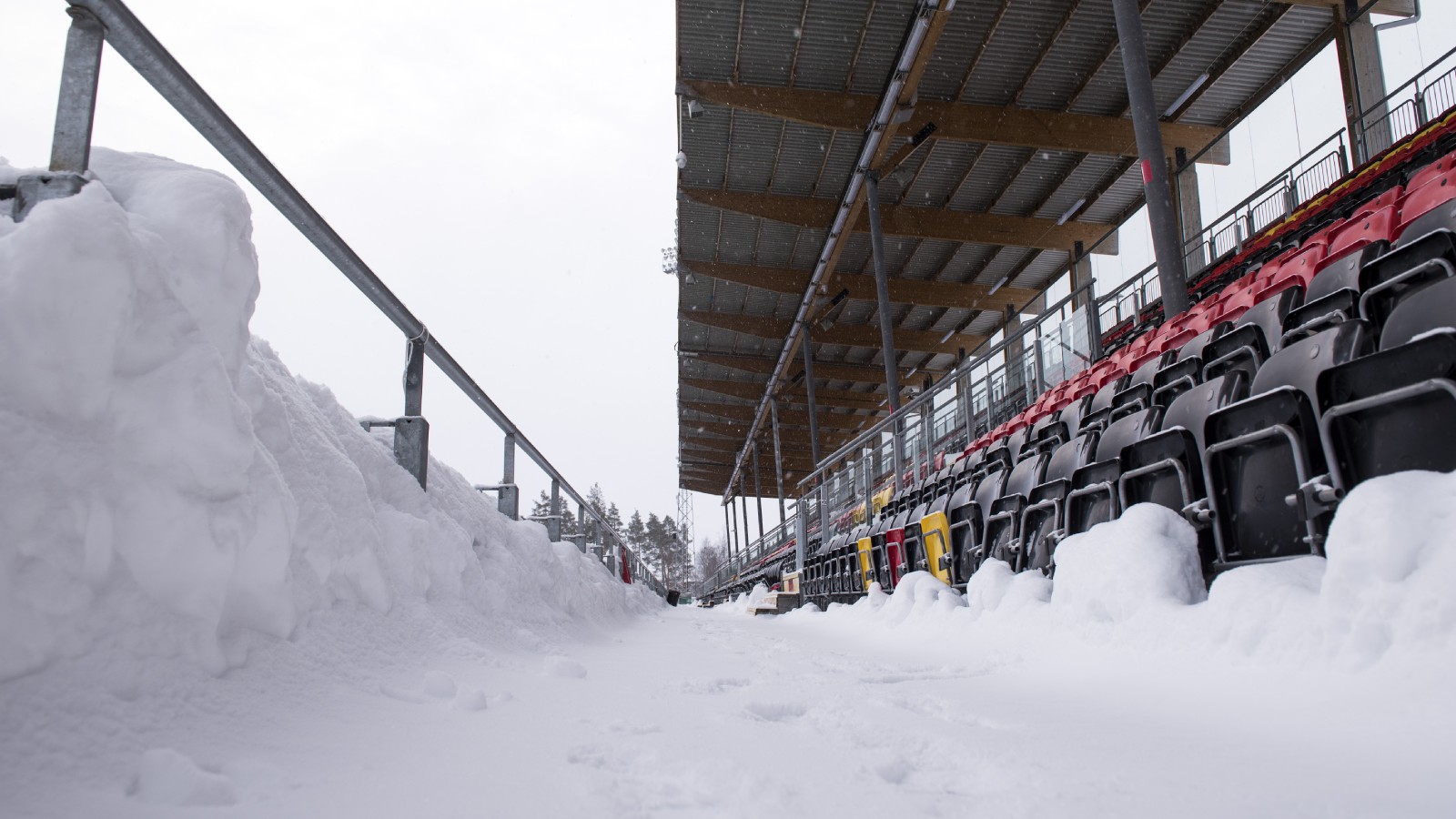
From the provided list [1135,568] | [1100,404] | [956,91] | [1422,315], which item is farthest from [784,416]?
[1422,315]

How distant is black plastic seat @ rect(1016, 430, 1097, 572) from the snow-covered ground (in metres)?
1.44

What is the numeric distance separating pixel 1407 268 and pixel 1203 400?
2.84ft

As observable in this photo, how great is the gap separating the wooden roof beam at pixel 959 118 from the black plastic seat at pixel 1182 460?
1139 centimetres

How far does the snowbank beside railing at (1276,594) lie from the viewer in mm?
1732

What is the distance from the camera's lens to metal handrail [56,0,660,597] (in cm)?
190

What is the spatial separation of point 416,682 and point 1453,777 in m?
2.14

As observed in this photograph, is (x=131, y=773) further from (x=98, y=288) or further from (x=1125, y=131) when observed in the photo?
(x=1125, y=131)

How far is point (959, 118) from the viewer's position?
14.1 m

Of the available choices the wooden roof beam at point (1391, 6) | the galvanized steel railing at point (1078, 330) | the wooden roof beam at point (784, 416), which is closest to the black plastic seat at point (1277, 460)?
the galvanized steel railing at point (1078, 330)

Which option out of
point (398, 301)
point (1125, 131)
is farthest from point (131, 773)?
point (1125, 131)

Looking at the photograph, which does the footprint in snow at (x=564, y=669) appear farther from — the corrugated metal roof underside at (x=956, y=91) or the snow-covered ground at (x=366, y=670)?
the corrugated metal roof underside at (x=956, y=91)

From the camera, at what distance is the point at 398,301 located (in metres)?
3.36

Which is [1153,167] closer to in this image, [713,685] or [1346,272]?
[1346,272]

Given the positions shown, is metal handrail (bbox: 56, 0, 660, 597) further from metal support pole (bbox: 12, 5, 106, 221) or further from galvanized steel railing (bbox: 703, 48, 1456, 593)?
galvanized steel railing (bbox: 703, 48, 1456, 593)
